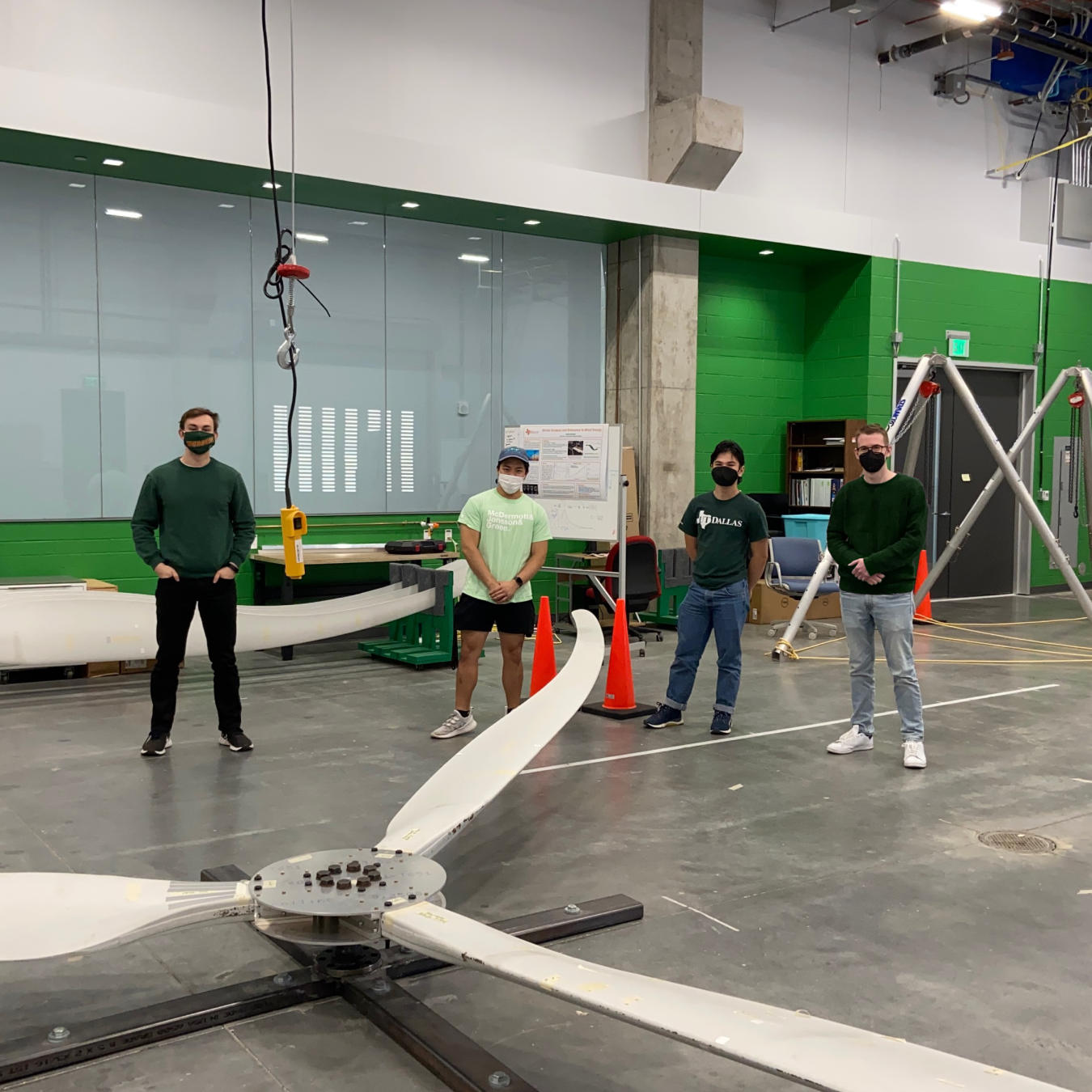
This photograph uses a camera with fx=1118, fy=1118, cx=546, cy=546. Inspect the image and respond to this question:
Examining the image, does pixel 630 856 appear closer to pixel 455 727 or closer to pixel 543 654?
pixel 455 727

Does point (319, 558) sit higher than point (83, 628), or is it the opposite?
point (319, 558)

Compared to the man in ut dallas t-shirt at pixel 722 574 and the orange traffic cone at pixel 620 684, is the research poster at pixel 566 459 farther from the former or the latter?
the man in ut dallas t-shirt at pixel 722 574

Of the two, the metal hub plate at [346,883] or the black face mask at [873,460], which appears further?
the black face mask at [873,460]

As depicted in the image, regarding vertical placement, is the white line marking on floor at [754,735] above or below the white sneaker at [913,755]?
below

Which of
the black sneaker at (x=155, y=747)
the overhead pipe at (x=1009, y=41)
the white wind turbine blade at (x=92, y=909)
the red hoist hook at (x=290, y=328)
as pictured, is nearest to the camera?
the white wind turbine blade at (x=92, y=909)

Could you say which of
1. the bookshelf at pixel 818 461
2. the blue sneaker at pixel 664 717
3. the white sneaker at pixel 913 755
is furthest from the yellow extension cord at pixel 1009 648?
the white sneaker at pixel 913 755

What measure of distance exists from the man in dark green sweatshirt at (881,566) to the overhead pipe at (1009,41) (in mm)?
8362

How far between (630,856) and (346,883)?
1795 mm

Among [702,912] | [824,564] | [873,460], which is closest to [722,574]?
[873,460]

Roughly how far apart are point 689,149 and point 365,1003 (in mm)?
9448

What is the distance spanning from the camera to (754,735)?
6.49 m

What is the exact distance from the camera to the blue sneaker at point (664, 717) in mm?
6660

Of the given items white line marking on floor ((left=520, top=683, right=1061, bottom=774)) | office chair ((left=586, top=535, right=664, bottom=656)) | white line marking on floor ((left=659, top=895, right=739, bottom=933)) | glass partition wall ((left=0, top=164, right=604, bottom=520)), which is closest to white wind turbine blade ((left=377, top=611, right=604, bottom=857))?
white line marking on floor ((left=659, top=895, right=739, bottom=933))

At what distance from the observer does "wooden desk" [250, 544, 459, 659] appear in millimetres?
8789
